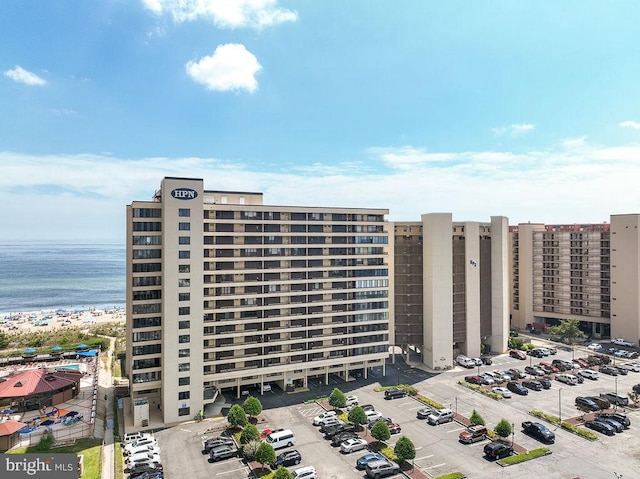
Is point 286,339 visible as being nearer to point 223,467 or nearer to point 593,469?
point 223,467

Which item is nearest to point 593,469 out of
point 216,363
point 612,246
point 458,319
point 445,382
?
point 445,382

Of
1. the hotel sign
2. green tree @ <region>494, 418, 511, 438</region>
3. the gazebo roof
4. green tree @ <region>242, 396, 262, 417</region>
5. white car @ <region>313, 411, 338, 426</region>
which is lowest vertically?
white car @ <region>313, 411, 338, 426</region>

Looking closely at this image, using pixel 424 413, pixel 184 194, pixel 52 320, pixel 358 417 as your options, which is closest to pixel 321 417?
pixel 358 417

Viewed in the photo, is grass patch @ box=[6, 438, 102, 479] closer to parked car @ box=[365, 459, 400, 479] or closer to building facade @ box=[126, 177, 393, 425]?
building facade @ box=[126, 177, 393, 425]

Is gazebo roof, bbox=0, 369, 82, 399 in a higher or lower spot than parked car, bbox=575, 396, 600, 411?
higher

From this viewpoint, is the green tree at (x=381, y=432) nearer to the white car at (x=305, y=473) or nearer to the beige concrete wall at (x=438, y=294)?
the white car at (x=305, y=473)

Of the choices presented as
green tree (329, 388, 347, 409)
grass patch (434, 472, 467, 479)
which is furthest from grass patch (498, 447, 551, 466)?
green tree (329, 388, 347, 409)
